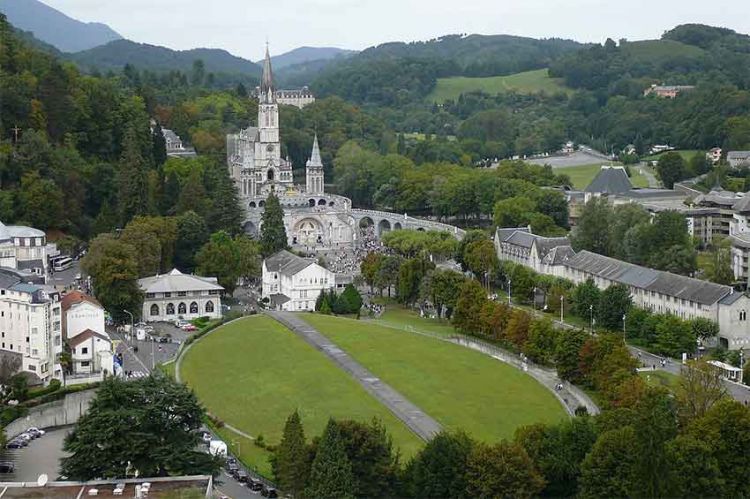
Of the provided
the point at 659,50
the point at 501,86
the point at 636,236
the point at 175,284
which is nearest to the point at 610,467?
the point at 175,284

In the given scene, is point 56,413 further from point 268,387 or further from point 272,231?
point 272,231

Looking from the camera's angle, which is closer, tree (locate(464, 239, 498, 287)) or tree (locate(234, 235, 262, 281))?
tree (locate(234, 235, 262, 281))

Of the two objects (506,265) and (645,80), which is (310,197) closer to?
(506,265)

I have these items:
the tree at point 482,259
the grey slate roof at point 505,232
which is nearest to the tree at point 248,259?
the tree at point 482,259

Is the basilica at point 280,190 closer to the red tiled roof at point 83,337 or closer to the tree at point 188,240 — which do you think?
the tree at point 188,240

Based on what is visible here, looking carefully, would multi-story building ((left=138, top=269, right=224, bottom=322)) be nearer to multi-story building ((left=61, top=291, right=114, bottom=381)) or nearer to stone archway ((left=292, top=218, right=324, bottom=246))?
multi-story building ((left=61, top=291, right=114, bottom=381))

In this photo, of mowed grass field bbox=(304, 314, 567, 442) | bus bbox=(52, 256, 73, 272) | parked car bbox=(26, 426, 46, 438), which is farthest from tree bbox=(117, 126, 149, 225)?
parked car bbox=(26, 426, 46, 438)
